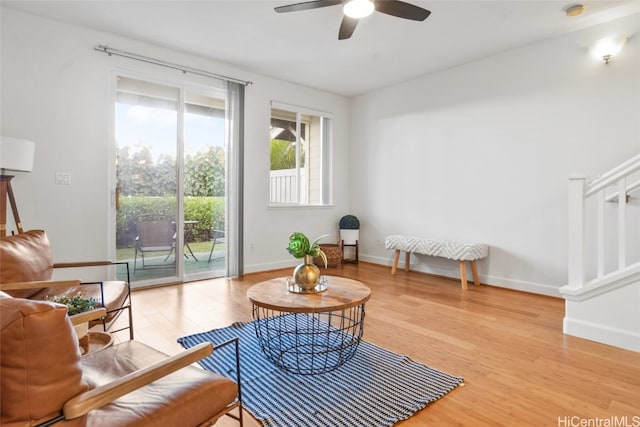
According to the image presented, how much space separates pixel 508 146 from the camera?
4.03m

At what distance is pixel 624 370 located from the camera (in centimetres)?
212

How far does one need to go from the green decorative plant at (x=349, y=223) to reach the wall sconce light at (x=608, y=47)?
3.60 meters

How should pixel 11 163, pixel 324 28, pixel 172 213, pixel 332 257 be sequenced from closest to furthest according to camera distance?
pixel 11 163
pixel 324 28
pixel 172 213
pixel 332 257

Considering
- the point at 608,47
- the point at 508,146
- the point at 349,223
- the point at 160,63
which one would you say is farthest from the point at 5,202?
the point at 608,47

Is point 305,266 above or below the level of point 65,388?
above

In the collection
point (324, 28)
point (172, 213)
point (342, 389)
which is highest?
point (324, 28)

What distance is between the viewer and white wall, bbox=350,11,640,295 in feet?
11.1

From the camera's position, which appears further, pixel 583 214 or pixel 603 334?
pixel 583 214

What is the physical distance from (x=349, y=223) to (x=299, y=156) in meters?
1.38

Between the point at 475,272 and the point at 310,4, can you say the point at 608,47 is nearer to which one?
the point at 475,272

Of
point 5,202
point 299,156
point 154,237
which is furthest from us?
point 299,156

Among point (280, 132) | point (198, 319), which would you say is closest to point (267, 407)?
point (198, 319)

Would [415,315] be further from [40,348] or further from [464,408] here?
[40,348]

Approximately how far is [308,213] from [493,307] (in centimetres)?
301
